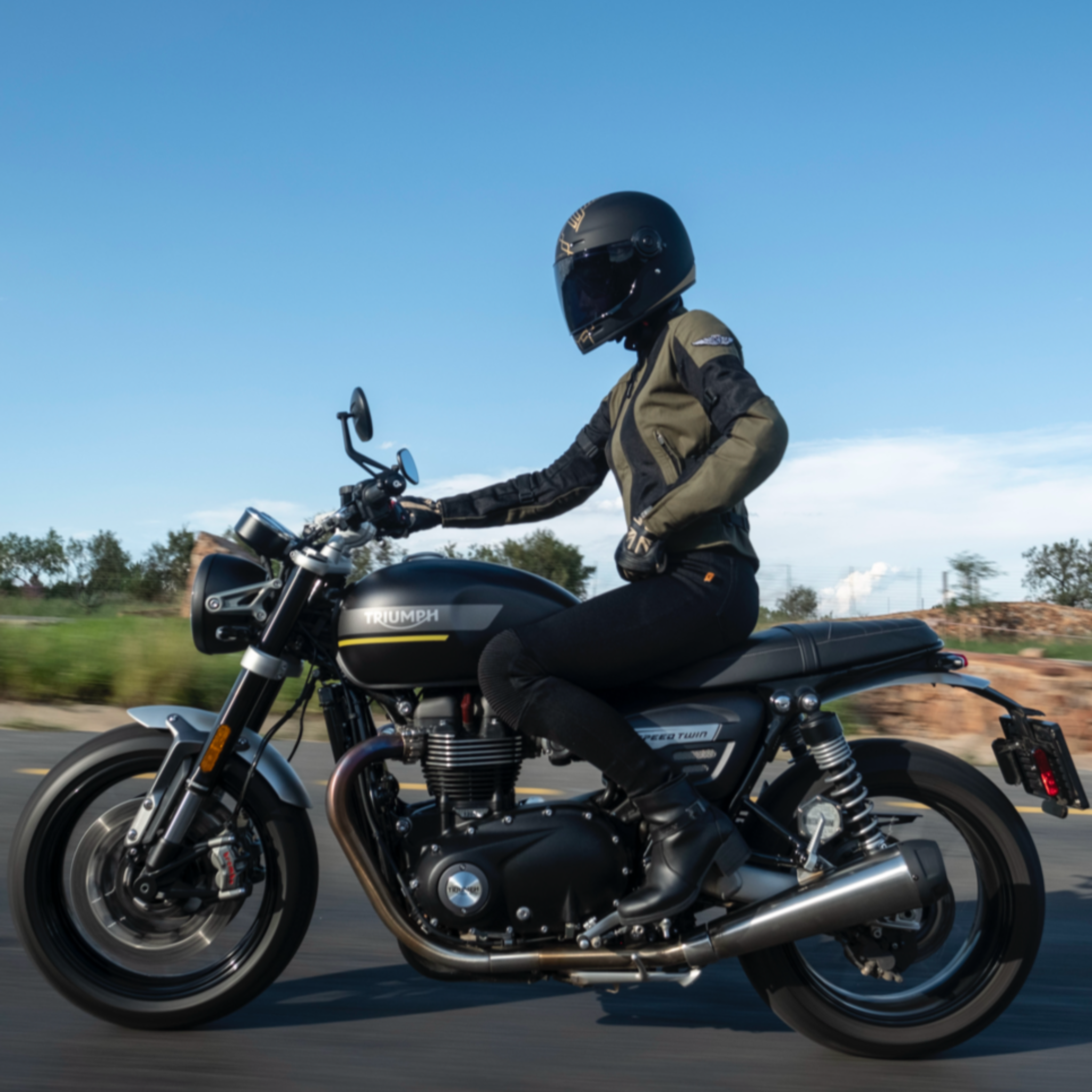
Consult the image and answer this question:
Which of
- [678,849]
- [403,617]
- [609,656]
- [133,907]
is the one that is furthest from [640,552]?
[133,907]

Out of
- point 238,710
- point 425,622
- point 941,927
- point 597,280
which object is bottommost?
point 941,927

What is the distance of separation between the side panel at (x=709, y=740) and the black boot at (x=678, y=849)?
77mm

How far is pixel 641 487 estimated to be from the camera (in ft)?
11.1

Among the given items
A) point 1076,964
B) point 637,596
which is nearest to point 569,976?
point 637,596

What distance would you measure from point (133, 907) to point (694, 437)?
2012 millimetres

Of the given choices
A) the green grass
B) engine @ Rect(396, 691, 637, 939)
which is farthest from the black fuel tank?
the green grass

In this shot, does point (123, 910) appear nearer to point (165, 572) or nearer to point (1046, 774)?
point (1046, 774)

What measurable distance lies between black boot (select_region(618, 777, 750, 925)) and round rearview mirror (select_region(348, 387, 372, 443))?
1211mm

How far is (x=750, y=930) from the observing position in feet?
10.3

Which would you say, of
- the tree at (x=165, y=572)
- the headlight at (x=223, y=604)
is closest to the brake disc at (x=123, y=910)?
the headlight at (x=223, y=604)

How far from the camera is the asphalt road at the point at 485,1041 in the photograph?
300cm

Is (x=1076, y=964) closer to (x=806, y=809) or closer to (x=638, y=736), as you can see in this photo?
(x=806, y=809)

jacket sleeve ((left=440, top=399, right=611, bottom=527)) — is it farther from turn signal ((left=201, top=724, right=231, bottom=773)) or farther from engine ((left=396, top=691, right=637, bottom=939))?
turn signal ((left=201, top=724, right=231, bottom=773))

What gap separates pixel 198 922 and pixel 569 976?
3.52 feet
